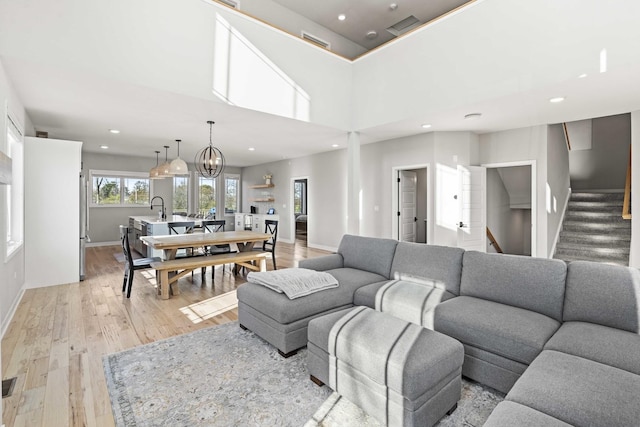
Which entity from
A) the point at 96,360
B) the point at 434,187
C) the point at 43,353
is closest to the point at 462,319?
the point at 96,360

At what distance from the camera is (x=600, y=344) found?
6.05ft

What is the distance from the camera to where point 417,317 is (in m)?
2.55

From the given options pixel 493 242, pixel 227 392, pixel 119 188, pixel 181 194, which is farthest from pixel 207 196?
pixel 227 392

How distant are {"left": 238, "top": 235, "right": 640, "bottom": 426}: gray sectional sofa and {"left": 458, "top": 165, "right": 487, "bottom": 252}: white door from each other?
2.97 m

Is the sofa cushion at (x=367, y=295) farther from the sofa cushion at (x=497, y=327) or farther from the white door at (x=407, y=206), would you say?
the white door at (x=407, y=206)

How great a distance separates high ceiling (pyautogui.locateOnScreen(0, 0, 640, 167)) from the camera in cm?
300

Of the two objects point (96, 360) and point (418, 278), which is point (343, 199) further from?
point (96, 360)

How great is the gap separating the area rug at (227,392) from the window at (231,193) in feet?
29.9

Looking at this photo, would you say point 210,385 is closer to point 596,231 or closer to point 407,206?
point 407,206

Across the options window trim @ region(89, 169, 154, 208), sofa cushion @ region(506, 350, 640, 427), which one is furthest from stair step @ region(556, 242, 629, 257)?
window trim @ region(89, 169, 154, 208)

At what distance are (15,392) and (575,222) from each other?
805cm

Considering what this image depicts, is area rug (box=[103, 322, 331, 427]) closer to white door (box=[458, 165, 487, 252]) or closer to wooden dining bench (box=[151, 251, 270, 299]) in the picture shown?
wooden dining bench (box=[151, 251, 270, 299])

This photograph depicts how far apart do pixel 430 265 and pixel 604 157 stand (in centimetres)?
665

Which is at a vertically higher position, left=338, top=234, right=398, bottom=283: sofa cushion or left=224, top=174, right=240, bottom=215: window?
left=224, top=174, right=240, bottom=215: window
